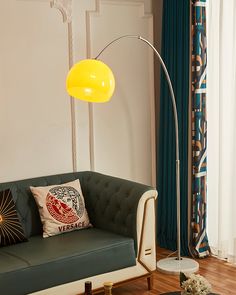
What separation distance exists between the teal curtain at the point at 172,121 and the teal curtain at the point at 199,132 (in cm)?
9

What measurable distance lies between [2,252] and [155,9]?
2639 millimetres

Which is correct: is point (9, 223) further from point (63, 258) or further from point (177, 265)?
point (177, 265)

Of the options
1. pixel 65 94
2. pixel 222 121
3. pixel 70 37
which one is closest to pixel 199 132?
pixel 222 121

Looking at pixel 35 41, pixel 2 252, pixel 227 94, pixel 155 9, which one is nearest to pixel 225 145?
pixel 227 94

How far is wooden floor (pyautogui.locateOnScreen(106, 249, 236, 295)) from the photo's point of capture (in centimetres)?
418

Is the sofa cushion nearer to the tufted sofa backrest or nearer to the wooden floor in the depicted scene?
the tufted sofa backrest

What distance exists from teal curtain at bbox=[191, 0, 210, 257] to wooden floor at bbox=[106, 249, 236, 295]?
0.82ft

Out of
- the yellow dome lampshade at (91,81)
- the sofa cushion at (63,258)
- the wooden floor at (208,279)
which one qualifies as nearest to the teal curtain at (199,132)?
the wooden floor at (208,279)

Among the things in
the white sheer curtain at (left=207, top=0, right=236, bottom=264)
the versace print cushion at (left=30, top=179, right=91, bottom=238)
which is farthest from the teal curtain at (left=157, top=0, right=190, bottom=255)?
the versace print cushion at (left=30, top=179, right=91, bottom=238)

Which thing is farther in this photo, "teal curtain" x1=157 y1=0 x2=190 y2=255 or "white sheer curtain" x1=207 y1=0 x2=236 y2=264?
"teal curtain" x1=157 y1=0 x2=190 y2=255

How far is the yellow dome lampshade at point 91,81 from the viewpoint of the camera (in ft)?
11.2

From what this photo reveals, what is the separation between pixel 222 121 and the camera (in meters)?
4.76

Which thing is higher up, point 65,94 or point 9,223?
point 65,94

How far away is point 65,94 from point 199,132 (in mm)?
1154
